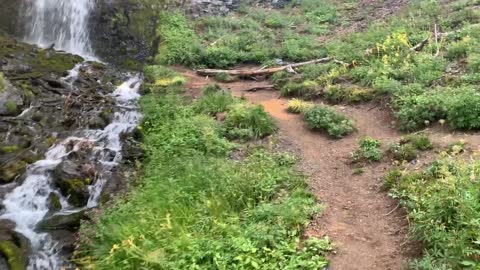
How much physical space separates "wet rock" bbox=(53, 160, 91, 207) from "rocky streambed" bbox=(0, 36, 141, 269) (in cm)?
2

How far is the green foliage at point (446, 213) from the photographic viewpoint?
15.4 ft

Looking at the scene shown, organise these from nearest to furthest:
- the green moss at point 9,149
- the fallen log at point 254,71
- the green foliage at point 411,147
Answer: the green foliage at point 411,147 < the green moss at point 9,149 < the fallen log at point 254,71

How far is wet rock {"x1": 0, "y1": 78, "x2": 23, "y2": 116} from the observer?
1062 centimetres

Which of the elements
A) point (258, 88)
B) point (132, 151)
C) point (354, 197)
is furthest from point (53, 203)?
point (258, 88)

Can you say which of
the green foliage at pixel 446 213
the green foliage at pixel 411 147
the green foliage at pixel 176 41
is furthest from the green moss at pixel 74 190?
the green foliage at pixel 176 41

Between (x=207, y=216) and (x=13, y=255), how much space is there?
9.29 ft

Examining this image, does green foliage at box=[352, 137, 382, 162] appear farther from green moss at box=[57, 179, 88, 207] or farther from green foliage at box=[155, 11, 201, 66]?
green foliage at box=[155, 11, 201, 66]

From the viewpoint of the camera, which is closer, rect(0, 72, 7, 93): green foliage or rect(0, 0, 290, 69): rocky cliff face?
rect(0, 72, 7, 93): green foliage

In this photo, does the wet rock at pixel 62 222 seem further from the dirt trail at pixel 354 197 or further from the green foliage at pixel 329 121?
the green foliage at pixel 329 121

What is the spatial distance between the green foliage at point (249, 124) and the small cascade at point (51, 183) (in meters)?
2.46

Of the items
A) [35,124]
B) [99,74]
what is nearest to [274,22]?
[99,74]

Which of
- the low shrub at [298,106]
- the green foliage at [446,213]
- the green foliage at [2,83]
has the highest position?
the green foliage at [446,213]

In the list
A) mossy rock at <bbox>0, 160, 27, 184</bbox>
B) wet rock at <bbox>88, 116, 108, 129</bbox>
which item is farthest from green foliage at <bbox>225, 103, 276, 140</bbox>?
mossy rock at <bbox>0, 160, 27, 184</bbox>

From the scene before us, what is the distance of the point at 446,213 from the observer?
5.17m
